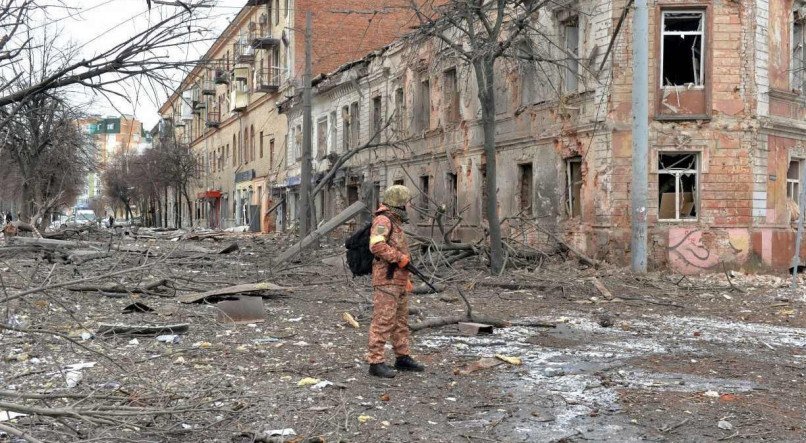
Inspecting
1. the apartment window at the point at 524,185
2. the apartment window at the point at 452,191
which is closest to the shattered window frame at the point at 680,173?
the apartment window at the point at 524,185

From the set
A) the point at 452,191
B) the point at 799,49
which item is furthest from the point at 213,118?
the point at 799,49

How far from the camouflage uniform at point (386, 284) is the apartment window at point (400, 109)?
64.6 feet

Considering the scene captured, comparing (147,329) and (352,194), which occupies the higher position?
(352,194)

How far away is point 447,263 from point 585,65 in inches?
235

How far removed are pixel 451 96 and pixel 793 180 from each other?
975 cm

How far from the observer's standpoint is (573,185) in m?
18.2

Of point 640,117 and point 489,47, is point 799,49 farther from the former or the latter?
point 489,47

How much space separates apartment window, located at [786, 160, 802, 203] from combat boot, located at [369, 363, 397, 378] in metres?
14.6

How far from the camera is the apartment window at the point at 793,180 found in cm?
1796

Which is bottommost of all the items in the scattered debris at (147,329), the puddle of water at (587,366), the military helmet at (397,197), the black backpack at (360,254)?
the puddle of water at (587,366)

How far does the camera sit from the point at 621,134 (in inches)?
658

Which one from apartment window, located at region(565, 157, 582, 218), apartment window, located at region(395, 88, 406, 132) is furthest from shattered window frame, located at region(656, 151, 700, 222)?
apartment window, located at region(395, 88, 406, 132)

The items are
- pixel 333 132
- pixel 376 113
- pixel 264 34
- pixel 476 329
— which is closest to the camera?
pixel 476 329

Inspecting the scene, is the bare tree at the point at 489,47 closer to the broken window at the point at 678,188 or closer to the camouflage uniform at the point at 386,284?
the broken window at the point at 678,188
